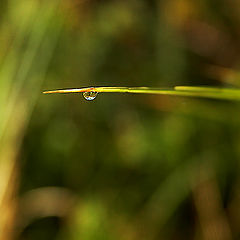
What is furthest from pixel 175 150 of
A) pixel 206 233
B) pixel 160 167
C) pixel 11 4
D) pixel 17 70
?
pixel 11 4

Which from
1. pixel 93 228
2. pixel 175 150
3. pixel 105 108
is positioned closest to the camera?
pixel 93 228

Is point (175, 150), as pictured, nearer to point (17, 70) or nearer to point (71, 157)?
point (71, 157)

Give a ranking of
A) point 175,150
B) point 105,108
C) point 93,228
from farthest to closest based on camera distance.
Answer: point 105,108, point 175,150, point 93,228

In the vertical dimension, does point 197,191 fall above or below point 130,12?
below

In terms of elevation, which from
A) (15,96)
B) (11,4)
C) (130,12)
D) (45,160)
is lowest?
(45,160)

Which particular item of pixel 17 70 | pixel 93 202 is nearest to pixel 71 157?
pixel 93 202

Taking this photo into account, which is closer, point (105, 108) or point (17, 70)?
point (17, 70)
